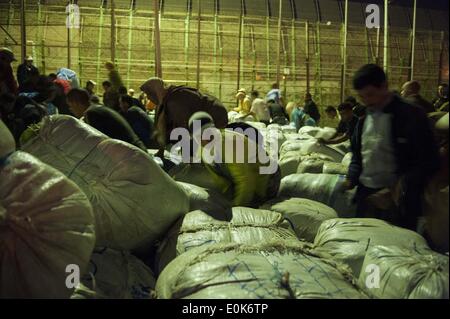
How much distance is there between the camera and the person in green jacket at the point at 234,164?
120 inches

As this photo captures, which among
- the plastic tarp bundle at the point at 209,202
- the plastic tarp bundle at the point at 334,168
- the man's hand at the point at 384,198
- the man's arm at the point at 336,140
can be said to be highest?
the man's arm at the point at 336,140

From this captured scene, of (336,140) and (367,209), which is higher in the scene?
(336,140)

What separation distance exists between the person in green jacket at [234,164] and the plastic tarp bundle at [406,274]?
1.14 metres

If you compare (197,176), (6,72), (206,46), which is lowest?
(197,176)

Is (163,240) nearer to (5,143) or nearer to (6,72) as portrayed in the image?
(5,143)

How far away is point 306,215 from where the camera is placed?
112 inches

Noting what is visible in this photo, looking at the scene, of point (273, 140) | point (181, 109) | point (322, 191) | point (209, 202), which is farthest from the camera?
point (273, 140)

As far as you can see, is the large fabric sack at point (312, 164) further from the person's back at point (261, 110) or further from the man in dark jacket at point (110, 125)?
the person's back at point (261, 110)

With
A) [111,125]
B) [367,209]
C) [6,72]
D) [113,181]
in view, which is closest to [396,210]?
[367,209]

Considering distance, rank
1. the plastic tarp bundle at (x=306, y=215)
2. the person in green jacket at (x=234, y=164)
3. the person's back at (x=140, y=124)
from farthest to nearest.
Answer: the person's back at (x=140, y=124) < the person in green jacket at (x=234, y=164) < the plastic tarp bundle at (x=306, y=215)

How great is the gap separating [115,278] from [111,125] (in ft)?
5.49

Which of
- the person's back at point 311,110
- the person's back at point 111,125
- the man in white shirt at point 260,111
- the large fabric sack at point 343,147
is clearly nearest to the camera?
the person's back at point 111,125

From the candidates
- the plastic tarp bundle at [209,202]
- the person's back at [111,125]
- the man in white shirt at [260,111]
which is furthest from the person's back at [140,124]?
the man in white shirt at [260,111]

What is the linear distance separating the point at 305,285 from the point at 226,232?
28.0 inches
